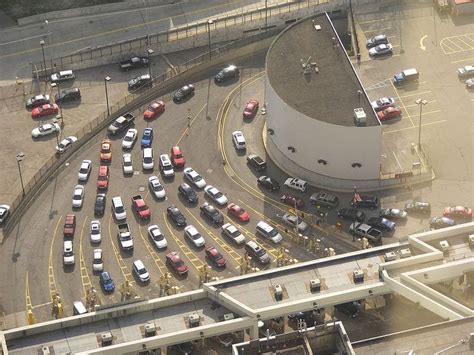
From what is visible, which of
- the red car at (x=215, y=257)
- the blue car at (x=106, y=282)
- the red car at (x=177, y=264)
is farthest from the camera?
the red car at (x=215, y=257)

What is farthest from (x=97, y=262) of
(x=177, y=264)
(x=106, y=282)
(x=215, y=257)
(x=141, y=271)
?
(x=215, y=257)

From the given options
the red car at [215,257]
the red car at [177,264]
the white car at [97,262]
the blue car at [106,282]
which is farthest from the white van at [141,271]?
the red car at [215,257]

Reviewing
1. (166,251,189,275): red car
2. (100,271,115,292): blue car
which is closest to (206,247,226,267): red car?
(166,251,189,275): red car

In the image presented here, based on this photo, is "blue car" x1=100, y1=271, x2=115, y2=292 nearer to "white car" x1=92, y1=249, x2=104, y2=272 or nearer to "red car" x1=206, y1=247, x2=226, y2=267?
"white car" x1=92, y1=249, x2=104, y2=272

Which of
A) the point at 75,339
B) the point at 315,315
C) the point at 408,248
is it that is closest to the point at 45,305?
the point at 75,339

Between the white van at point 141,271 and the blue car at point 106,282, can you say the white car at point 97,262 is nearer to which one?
the blue car at point 106,282

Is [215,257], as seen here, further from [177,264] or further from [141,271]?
[141,271]
